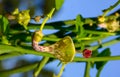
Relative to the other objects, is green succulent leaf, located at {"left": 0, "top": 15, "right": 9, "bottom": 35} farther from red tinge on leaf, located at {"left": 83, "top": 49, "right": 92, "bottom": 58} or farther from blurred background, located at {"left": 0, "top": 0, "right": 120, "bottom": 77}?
blurred background, located at {"left": 0, "top": 0, "right": 120, "bottom": 77}

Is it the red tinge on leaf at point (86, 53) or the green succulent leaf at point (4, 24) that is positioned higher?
the green succulent leaf at point (4, 24)

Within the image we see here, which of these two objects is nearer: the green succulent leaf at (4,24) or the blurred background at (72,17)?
the green succulent leaf at (4,24)

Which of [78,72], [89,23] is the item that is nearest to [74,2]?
[78,72]

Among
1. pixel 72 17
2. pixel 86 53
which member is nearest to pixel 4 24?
pixel 86 53

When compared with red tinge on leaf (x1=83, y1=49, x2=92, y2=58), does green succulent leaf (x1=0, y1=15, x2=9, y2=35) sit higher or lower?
higher

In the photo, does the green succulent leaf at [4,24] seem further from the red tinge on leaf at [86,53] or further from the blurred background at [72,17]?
the blurred background at [72,17]

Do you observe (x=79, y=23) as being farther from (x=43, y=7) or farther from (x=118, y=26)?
(x=43, y=7)

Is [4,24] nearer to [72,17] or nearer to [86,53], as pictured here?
[86,53]

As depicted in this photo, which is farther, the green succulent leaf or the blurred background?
the blurred background

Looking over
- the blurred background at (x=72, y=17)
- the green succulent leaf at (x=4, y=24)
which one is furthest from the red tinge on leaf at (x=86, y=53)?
the blurred background at (x=72, y=17)

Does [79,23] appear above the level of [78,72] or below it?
above

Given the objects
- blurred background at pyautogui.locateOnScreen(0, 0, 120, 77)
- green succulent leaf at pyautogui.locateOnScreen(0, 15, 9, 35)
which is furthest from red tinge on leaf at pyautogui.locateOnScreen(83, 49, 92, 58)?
blurred background at pyautogui.locateOnScreen(0, 0, 120, 77)
